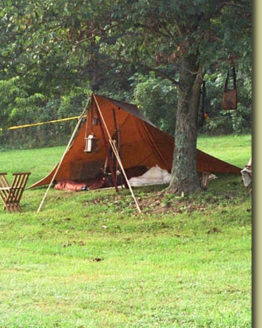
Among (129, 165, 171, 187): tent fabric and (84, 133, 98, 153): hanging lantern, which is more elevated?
(84, 133, 98, 153): hanging lantern

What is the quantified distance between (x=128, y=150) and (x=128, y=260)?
20.5 ft

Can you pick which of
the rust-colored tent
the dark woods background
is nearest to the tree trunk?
the dark woods background

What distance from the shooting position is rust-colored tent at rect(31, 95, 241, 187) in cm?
1159

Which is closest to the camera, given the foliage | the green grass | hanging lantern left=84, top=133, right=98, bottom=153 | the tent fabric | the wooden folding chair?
Result: the green grass

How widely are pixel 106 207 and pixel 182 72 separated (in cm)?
246

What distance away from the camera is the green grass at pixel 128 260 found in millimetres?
3824

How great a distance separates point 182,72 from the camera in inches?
393

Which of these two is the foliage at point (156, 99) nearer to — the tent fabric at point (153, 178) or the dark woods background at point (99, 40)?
the dark woods background at point (99, 40)

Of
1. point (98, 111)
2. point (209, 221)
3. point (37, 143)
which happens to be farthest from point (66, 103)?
point (209, 221)

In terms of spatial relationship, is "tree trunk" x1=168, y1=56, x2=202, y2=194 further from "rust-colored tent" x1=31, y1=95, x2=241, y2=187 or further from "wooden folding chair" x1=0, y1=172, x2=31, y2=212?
"wooden folding chair" x1=0, y1=172, x2=31, y2=212

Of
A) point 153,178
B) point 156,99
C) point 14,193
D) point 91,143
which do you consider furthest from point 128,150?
point 156,99

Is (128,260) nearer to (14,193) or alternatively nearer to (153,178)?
(14,193)

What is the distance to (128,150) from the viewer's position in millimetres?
12367

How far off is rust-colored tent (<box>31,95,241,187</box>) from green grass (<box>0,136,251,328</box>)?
1.84ft
